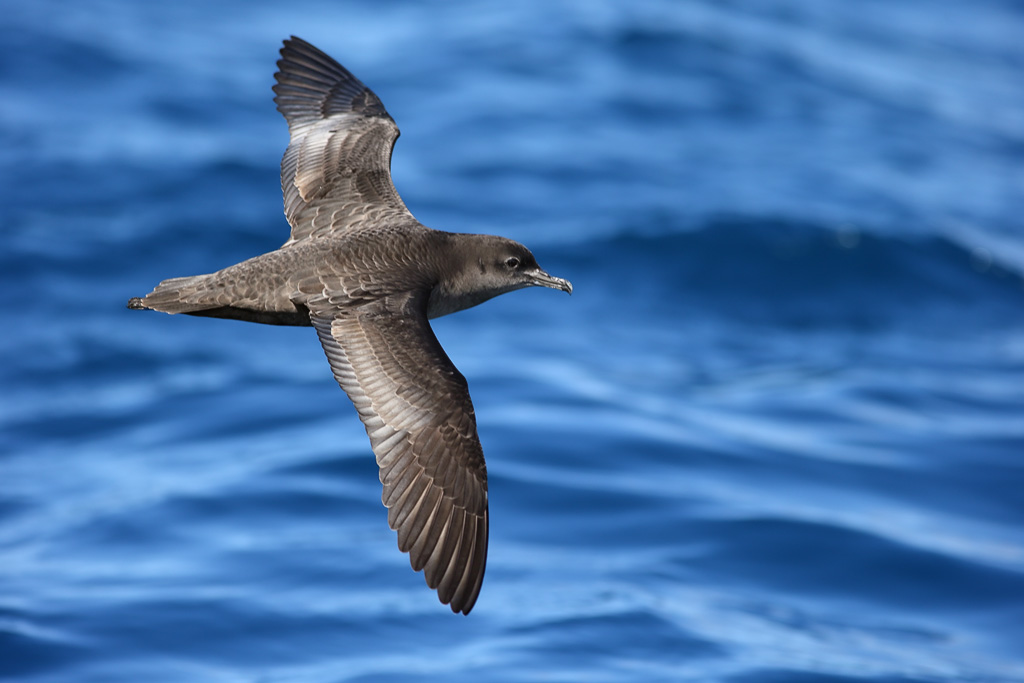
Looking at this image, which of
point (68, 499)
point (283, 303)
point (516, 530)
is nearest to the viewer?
point (283, 303)

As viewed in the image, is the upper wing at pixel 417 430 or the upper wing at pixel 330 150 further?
the upper wing at pixel 330 150

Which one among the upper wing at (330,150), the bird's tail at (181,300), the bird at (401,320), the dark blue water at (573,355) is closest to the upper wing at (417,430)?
the bird at (401,320)

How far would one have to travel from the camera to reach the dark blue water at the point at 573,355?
9.73 m

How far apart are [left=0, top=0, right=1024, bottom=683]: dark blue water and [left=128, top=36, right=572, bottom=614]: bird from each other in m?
3.48

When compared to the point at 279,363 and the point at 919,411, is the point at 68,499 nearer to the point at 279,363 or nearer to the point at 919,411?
the point at 279,363

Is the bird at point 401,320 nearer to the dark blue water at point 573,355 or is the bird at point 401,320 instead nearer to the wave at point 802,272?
the dark blue water at point 573,355

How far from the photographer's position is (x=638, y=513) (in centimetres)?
1111

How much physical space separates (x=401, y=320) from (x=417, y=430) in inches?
21.7

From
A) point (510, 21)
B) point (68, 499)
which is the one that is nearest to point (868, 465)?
point (68, 499)

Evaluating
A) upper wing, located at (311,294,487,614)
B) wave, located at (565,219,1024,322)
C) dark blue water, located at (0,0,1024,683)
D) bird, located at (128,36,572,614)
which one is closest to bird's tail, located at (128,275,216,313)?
bird, located at (128,36,572,614)

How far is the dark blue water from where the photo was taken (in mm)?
9727

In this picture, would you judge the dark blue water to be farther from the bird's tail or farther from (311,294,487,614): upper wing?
the bird's tail

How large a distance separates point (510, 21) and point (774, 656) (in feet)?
51.7

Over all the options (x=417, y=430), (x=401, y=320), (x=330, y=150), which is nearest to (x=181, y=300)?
(x=401, y=320)
